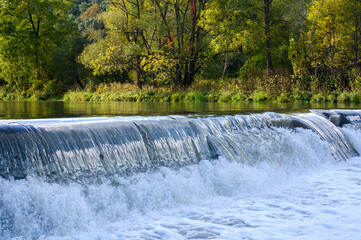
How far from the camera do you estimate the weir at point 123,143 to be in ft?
15.9

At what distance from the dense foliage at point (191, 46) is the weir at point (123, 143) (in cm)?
1400

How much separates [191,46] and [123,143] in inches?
847

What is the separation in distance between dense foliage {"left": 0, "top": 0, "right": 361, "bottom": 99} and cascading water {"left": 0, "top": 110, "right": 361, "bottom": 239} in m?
14.4

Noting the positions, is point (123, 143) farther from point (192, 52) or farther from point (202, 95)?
point (192, 52)

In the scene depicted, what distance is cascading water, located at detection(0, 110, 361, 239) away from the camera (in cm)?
447

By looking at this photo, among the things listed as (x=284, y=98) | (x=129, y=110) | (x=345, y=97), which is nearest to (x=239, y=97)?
(x=284, y=98)

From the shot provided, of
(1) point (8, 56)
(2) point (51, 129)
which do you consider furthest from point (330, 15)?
(1) point (8, 56)

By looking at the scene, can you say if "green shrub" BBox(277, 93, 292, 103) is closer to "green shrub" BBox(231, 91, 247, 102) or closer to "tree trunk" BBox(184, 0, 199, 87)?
"green shrub" BBox(231, 91, 247, 102)

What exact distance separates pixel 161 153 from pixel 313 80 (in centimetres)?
1766

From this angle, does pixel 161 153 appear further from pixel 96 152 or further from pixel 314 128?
pixel 314 128

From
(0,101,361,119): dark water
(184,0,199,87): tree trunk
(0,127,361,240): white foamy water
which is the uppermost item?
(184,0,199,87): tree trunk

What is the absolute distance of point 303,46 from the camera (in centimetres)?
2284

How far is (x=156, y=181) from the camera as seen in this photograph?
18.9 feet

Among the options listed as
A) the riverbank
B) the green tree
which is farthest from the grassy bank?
the green tree
